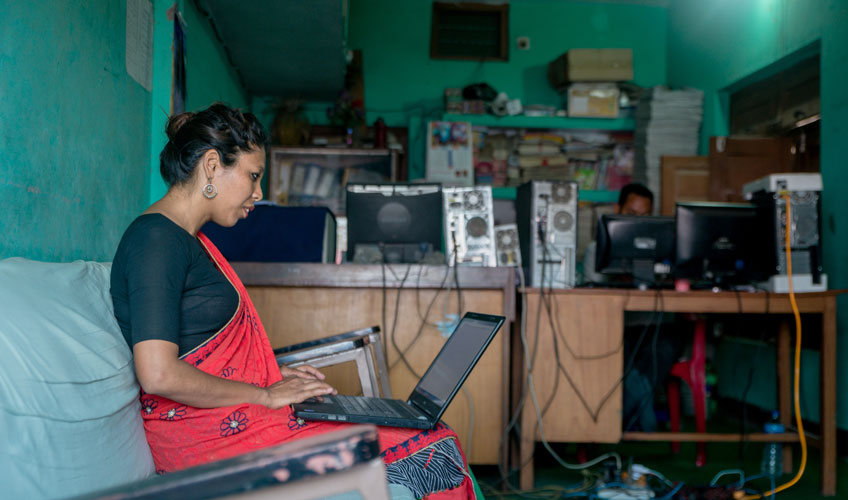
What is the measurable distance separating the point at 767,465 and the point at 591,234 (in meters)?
2.81

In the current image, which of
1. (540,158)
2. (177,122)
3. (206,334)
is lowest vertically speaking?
(206,334)

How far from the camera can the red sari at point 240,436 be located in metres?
1.31

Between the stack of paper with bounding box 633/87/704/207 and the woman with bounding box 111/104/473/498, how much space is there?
427 cm

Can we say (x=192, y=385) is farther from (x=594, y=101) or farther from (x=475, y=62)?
(x=475, y=62)

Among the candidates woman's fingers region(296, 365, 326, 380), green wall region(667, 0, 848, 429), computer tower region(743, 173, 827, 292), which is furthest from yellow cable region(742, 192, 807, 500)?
woman's fingers region(296, 365, 326, 380)

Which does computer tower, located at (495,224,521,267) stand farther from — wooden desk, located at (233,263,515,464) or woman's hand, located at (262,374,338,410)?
woman's hand, located at (262,374,338,410)

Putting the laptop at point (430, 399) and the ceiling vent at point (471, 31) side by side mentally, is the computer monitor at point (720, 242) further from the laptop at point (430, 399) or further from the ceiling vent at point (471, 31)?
the ceiling vent at point (471, 31)

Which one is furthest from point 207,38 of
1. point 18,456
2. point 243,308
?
point 18,456

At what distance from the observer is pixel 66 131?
1653 millimetres

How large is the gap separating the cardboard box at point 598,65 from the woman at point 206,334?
4.29 meters

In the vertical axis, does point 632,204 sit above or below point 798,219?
above

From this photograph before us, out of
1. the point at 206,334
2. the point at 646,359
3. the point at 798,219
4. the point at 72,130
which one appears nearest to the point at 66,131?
the point at 72,130

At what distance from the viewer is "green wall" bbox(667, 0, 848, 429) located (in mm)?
3627

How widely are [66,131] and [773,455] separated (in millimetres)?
3058
